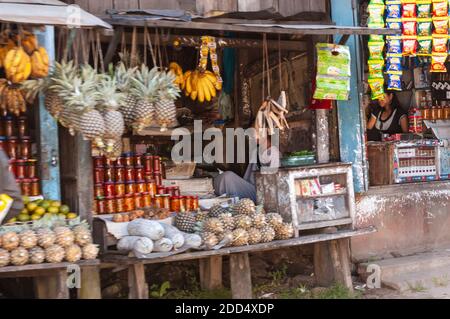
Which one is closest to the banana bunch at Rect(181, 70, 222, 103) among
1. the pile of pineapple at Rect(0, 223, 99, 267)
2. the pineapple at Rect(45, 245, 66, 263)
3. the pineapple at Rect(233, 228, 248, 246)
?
the pineapple at Rect(233, 228, 248, 246)

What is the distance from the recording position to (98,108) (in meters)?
5.01

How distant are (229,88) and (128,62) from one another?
3473mm

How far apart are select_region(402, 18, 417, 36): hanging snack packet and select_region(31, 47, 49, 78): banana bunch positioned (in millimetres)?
4497

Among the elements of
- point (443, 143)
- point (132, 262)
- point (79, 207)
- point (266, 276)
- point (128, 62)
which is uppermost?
point (128, 62)

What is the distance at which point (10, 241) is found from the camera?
4793mm

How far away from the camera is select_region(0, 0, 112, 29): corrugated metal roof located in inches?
176

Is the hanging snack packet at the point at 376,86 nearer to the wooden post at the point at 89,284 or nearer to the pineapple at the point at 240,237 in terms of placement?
the pineapple at the point at 240,237

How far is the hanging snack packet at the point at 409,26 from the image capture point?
23.6 ft

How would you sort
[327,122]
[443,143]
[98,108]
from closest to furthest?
[98,108], [327,122], [443,143]

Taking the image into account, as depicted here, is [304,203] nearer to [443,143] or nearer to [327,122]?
[327,122]

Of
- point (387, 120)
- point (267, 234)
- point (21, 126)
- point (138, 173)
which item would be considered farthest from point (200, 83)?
point (387, 120)

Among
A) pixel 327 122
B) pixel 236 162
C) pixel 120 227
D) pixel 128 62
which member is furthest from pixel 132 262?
pixel 236 162

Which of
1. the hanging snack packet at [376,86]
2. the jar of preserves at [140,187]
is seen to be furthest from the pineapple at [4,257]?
the hanging snack packet at [376,86]

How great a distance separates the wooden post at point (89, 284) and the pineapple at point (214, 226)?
1139mm
